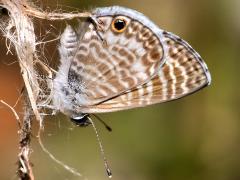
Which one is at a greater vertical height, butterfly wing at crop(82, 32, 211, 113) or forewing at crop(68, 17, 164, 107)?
forewing at crop(68, 17, 164, 107)

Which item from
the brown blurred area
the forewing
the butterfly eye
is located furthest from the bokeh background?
the butterfly eye

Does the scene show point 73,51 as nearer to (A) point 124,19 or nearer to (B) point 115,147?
(A) point 124,19

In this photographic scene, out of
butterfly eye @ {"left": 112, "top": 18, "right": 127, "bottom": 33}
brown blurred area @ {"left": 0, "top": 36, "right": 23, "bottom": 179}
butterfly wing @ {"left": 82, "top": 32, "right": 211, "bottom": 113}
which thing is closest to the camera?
butterfly eye @ {"left": 112, "top": 18, "right": 127, "bottom": 33}

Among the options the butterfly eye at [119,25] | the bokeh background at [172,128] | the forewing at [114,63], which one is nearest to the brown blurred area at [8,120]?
the bokeh background at [172,128]

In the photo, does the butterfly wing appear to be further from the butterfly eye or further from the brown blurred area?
the brown blurred area

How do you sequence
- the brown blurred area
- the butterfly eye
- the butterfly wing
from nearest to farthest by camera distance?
the butterfly eye
the butterfly wing
the brown blurred area

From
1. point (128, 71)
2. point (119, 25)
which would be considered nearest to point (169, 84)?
point (128, 71)

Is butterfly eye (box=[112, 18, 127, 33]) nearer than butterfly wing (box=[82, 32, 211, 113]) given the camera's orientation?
Yes
